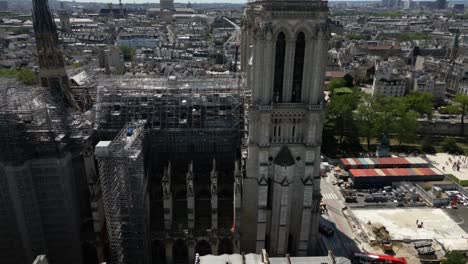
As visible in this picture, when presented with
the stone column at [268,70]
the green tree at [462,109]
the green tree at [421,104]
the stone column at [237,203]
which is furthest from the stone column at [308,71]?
the green tree at [462,109]

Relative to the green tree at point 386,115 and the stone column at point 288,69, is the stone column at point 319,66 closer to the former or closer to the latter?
the stone column at point 288,69

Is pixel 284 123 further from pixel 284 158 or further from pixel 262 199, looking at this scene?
pixel 262 199

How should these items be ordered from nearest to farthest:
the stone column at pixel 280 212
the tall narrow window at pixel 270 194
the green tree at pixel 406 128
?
the stone column at pixel 280 212 < the tall narrow window at pixel 270 194 < the green tree at pixel 406 128

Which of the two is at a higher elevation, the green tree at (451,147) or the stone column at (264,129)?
the stone column at (264,129)

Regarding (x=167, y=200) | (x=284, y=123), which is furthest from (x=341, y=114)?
(x=167, y=200)

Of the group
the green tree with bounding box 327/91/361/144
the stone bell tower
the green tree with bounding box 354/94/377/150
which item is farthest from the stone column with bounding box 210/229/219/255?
the green tree with bounding box 354/94/377/150

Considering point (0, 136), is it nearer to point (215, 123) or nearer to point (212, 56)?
point (215, 123)
